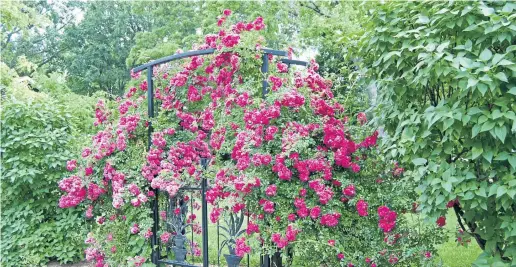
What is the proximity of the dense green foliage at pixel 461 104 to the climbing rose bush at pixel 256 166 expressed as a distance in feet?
1.91

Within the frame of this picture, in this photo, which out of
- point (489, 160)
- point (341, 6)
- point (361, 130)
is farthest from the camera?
point (341, 6)

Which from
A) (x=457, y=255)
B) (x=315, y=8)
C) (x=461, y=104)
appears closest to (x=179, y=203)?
(x=461, y=104)

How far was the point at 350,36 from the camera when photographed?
124 inches

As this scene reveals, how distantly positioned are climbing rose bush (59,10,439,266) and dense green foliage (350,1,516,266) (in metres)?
0.58

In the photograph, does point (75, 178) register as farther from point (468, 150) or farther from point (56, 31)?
point (56, 31)

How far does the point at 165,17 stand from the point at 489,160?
14.2m

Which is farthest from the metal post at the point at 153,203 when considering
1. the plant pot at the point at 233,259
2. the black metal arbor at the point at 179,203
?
the plant pot at the point at 233,259

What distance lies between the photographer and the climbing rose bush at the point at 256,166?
3092mm

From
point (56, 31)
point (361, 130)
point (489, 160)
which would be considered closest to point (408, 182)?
point (361, 130)

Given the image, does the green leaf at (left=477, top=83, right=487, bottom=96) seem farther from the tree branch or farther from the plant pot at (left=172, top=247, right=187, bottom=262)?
the tree branch

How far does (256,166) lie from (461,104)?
1.37 m

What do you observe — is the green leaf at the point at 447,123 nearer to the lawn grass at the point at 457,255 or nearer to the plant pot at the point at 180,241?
the plant pot at the point at 180,241

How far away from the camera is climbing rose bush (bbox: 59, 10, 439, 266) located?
10.1 feet

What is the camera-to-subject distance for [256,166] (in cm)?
320
